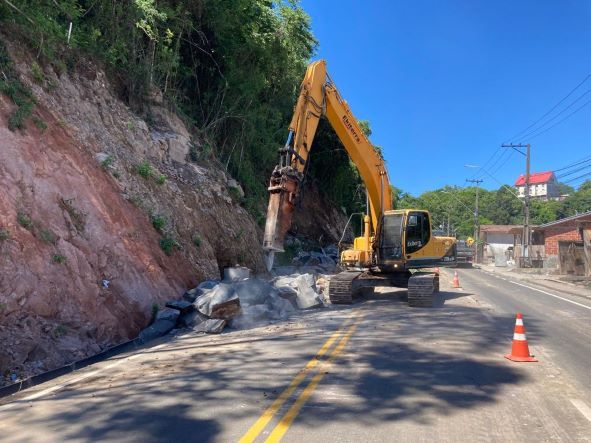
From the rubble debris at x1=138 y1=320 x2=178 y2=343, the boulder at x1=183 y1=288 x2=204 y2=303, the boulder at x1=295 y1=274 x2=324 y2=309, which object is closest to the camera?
the rubble debris at x1=138 y1=320 x2=178 y2=343

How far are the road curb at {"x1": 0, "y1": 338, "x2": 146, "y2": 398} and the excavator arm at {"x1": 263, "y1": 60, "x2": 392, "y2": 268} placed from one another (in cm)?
353

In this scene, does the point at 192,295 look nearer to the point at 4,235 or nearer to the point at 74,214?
the point at 74,214

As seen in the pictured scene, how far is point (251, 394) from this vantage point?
20.5 ft

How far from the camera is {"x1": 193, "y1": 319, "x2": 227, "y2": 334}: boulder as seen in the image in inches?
427

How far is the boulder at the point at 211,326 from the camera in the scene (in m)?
10.8

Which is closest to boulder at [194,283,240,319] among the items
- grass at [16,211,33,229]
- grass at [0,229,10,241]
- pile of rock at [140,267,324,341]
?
pile of rock at [140,267,324,341]

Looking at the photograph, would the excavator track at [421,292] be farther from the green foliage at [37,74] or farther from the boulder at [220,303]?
the green foliage at [37,74]

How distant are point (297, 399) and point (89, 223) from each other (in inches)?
276

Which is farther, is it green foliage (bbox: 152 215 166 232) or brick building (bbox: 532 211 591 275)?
brick building (bbox: 532 211 591 275)

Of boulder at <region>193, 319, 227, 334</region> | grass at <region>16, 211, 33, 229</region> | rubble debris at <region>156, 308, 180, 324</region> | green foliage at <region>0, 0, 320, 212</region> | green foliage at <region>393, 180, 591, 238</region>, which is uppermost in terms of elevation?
green foliage at <region>393, 180, 591, 238</region>

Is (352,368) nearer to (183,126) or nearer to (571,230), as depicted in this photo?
(183,126)

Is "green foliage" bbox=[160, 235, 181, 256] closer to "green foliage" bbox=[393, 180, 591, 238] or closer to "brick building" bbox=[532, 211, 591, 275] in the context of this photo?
"brick building" bbox=[532, 211, 591, 275]

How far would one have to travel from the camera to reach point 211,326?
10.9 m

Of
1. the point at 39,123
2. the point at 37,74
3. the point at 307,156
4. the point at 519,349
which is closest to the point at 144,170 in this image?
the point at 37,74
